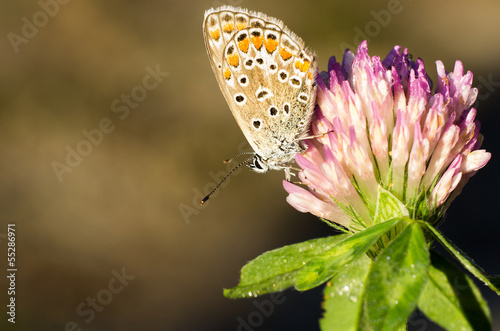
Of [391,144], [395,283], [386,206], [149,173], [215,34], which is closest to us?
[395,283]

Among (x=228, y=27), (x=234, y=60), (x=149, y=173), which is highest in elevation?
(x=149, y=173)

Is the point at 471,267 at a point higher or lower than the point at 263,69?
lower

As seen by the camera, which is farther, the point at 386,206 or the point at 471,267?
the point at 386,206

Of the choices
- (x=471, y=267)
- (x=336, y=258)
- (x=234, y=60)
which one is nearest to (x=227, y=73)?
(x=234, y=60)

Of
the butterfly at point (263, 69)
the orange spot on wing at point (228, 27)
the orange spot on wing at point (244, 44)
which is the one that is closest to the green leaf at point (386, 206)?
the butterfly at point (263, 69)

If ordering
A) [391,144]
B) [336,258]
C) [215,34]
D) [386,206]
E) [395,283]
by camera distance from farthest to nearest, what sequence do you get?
[215,34], [391,144], [386,206], [336,258], [395,283]

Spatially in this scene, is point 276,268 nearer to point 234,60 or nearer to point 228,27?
point 234,60

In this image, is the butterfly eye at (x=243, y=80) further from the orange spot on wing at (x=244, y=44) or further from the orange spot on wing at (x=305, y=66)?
the orange spot on wing at (x=305, y=66)
